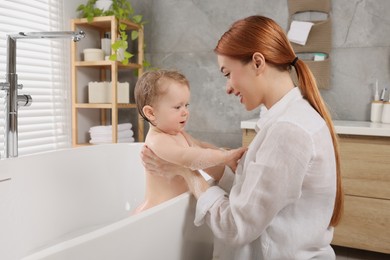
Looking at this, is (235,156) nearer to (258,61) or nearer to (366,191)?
(258,61)

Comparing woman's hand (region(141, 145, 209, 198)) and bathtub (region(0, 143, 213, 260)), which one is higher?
woman's hand (region(141, 145, 209, 198))

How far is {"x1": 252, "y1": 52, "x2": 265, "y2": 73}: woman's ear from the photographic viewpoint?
1.01 metres

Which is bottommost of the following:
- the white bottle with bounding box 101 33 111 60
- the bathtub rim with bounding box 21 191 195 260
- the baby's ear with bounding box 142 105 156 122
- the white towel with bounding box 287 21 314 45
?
the bathtub rim with bounding box 21 191 195 260

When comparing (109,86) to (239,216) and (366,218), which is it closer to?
(366,218)

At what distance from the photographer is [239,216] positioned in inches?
38.4

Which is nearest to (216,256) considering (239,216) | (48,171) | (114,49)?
(239,216)

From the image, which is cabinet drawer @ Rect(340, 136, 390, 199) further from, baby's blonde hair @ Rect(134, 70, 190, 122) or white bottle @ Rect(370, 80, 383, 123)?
baby's blonde hair @ Rect(134, 70, 190, 122)

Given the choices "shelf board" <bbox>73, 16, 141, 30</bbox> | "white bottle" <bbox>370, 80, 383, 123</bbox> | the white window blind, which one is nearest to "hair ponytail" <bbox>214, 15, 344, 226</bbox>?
"white bottle" <bbox>370, 80, 383, 123</bbox>

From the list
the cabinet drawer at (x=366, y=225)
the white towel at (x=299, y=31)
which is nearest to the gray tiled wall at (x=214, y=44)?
the white towel at (x=299, y=31)

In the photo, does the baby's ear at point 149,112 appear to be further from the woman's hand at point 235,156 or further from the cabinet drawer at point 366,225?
the cabinet drawer at point 366,225

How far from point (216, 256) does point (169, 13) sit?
2.48 metres

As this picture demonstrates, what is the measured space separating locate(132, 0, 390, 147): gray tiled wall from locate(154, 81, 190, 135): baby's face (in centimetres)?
162

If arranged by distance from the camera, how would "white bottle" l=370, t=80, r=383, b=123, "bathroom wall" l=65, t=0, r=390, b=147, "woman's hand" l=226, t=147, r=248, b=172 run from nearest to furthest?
"woman's hand" l=226, t=147, r=248, b=172 → "white bottle" l=370, t=80, r=383, b=123 → "bathroom wall" l=65, t=0, r=390, b=147

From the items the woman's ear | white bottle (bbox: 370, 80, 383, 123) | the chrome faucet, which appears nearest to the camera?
the woman's ear
